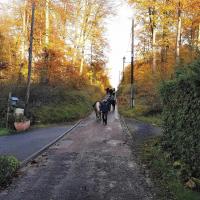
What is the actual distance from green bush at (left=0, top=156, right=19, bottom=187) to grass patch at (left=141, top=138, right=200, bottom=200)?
3866mm

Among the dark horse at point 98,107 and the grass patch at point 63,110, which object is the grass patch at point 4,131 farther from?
the dark horse at point 98,107

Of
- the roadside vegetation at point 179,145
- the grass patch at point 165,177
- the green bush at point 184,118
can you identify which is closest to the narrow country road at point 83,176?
the grass patch at point 165,177

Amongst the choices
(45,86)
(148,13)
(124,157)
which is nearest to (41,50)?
(45,86)

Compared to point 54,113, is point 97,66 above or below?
above

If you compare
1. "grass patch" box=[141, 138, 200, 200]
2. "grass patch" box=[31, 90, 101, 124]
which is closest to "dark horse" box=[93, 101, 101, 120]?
"grass patch" box=[31, 90, 101, 124]

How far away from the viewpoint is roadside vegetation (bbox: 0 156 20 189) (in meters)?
8.57

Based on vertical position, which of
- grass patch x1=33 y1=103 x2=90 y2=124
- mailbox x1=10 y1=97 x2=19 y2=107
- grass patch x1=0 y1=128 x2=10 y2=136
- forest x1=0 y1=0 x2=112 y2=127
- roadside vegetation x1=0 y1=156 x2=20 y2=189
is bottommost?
grass patch x1=0 y1=128 x2=10 y2=136

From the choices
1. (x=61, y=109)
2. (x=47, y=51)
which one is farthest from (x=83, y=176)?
(x=47, y=51)

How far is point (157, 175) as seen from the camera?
923 centimetres

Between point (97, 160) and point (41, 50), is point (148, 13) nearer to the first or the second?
point (41, 50)

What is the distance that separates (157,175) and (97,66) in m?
47.9

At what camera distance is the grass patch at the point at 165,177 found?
286 inches

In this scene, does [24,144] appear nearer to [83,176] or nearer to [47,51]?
[83,176]

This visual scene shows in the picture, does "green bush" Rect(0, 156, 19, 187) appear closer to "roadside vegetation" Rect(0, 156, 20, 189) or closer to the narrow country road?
"roadside vegetation" Rect(0, 156, 20, 189)
